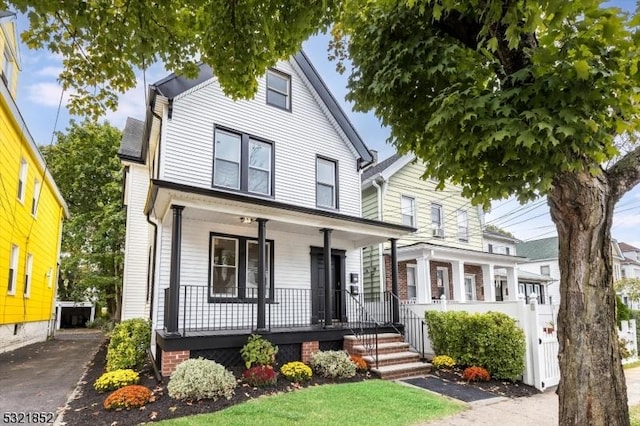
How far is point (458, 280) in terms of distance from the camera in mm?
16344

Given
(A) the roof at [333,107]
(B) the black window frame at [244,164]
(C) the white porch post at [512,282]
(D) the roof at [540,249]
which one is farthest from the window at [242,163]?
(D) the roof at [540,249]

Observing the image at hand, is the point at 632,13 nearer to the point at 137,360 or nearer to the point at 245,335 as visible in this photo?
the point at 245,335

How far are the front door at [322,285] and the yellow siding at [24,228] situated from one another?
859 centimetres

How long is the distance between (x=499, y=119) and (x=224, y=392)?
5947 mm

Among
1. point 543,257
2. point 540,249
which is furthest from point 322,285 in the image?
point 540,249

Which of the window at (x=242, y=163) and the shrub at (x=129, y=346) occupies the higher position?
the window at (x=242, y=163)

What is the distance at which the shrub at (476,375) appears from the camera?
885 cm

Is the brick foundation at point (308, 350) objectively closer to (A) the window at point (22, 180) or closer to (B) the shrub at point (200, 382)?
(B) the shrub at point (200, 382)

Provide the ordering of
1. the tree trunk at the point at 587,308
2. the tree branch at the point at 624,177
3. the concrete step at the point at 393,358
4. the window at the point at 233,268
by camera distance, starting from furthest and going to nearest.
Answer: the window at the point at 233,268 → the concrete step at the point at 393,358 → the tree branch at the point at 624,177 → the tree trunk at the point at 587,308

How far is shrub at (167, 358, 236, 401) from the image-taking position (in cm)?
668

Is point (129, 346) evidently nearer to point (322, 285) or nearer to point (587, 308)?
point (322, 285)

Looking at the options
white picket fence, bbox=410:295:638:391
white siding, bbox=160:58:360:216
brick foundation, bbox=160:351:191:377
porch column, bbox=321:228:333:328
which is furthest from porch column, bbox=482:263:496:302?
brick foundation, bbox=160:351:191:377

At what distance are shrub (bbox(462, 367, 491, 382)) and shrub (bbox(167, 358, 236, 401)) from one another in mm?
5060

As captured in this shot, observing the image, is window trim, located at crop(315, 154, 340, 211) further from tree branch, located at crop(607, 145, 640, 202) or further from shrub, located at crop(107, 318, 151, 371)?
tree branch, located at crop(607, 145, 640, 202)
